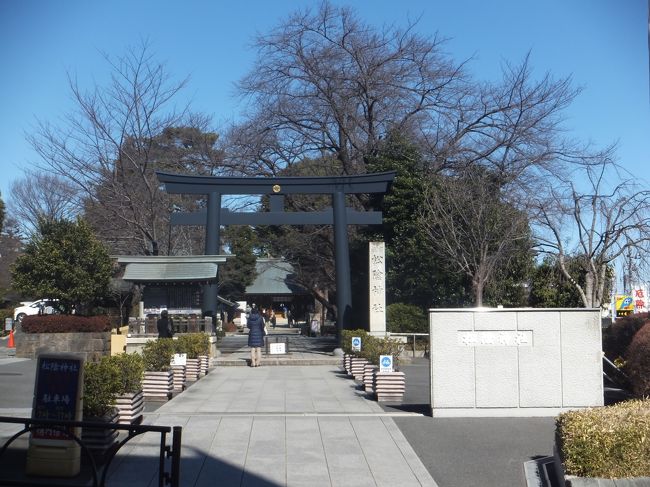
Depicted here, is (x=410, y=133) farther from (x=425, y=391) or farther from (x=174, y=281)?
(x=425, y=391)

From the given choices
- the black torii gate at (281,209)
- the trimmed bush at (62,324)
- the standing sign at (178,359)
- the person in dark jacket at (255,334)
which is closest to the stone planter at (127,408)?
the standing sign at (178,359)

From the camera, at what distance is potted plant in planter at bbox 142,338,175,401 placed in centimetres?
1568

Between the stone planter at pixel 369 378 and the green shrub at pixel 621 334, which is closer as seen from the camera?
the stone planter at pixel 369 378

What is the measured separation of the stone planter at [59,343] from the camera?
28625 mm

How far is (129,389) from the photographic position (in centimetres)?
1160

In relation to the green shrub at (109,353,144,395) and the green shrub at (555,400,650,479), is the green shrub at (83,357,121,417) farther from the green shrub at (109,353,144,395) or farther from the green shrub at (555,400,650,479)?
the green shrub at (555,400,650,479)

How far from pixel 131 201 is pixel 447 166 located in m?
13.6

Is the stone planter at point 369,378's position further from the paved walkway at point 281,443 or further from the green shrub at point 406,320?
the green shrub at point 406,320

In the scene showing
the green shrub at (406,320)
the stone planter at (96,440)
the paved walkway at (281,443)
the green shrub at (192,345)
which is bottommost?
the paved walkway at (281,443)

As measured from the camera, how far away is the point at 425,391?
61.0ft

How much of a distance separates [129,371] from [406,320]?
21.2m

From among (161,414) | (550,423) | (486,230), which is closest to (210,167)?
(486,230)

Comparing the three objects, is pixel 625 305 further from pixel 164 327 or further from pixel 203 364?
pixel 164 327

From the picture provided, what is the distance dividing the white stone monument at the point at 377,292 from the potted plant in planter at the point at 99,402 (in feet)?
60.3
